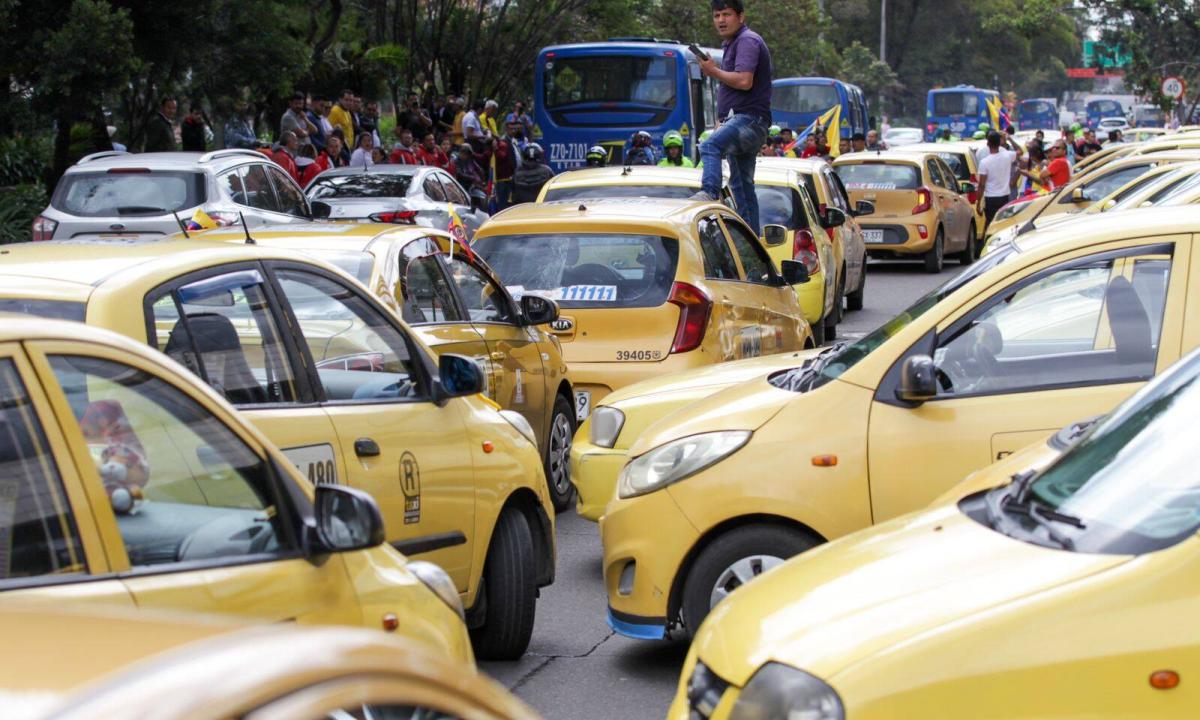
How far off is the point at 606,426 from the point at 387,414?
2.36 metres

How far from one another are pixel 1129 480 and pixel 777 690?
104 centimetres

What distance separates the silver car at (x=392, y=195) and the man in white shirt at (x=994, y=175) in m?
8.89

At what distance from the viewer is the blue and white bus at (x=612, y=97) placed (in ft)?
96.4

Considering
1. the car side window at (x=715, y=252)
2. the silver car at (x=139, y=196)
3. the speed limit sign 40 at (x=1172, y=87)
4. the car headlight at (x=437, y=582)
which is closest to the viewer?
the car headlight at (x=437, y=582)

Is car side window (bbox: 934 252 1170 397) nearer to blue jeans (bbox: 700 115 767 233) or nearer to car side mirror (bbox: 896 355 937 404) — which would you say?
car side mirror (bbox: 896 355 937 404)

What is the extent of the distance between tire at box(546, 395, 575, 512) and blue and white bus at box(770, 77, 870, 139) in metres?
33.7

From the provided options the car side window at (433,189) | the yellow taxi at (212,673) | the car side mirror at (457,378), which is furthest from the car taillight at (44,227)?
the yellow taxi at (212,673)

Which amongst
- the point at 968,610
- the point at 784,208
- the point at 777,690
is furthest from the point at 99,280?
the point at 784,208

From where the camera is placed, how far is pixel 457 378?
6.05 meters

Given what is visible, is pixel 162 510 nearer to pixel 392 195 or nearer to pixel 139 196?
pixel 139 196

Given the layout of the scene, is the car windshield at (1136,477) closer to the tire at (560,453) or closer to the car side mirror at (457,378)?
the car side mirror at (457,378)

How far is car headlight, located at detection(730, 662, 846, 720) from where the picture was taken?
3582 millimetres

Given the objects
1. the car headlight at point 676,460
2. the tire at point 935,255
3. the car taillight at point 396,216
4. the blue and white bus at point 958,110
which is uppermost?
the car headlight at point 676,460

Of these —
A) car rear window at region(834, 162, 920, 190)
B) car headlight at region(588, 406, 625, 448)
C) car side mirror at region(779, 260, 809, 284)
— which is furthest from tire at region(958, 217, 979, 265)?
car headlight at region(588, 406, 625, 448)
